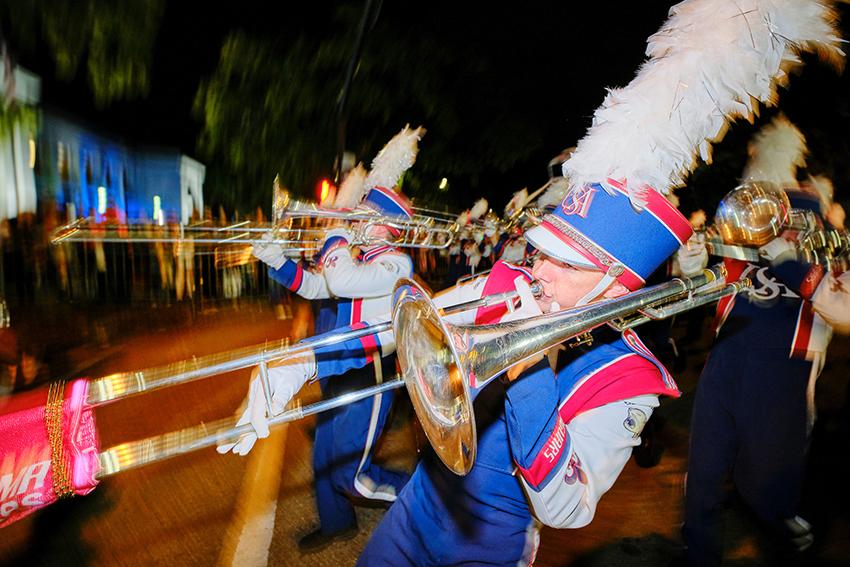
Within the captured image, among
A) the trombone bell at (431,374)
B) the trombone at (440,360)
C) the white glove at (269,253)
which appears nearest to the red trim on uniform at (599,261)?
the trombone at (440,360)

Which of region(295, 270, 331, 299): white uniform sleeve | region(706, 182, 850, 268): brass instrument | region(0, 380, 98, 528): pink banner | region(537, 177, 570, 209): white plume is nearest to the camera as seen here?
region(0, 380, 98, 528): pink banner

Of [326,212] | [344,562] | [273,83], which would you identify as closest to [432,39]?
[273,83]

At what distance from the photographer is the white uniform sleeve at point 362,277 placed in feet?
10.9

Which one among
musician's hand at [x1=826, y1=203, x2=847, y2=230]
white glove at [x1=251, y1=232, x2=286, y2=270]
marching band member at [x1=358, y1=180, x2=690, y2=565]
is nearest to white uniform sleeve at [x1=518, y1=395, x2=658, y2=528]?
marching band member at [x1=358, y1=180, x2=690, y2=565]

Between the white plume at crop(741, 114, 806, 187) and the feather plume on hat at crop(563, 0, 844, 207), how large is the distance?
2.31 metres

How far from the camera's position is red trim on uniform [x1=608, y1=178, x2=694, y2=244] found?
178 cm

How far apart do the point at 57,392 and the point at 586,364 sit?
6.09 ft

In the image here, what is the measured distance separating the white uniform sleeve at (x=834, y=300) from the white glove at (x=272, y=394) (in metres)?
2.77

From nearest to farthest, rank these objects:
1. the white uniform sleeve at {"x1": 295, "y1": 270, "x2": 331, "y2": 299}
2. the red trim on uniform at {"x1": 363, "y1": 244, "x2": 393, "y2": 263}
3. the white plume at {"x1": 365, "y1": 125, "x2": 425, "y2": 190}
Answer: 1. the red trim on uniform at {"x1": 363, "y1": 244, "x2": 393, "y2": 263}
2. the white uniform sleeve at {"x1": 295, "y1": 270, "x2": 331, "y2": 299}
3. the white plume at {"x1": 365, "y1": 125, "x2": 425, "y2": 190}

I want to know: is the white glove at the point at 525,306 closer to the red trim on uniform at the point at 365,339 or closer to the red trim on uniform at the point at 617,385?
the red trim on uniform at the point at 617,385

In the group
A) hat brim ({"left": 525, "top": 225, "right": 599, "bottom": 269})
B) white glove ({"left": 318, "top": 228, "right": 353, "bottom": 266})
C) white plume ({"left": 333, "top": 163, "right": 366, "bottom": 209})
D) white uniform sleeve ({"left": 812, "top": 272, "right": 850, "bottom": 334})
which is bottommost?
white uniform sleeve ({"left": 812, "top": 272, "right": 850, "bottom": 334})

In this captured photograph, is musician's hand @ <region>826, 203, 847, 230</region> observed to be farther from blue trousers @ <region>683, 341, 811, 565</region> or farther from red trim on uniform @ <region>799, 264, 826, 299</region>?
Answer: blue trousers @ <region>683, 341, 811, 565</region>

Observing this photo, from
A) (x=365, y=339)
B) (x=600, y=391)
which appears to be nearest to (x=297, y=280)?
(x=365, y=339)

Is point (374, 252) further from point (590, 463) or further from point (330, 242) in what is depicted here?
point (590, 463)
